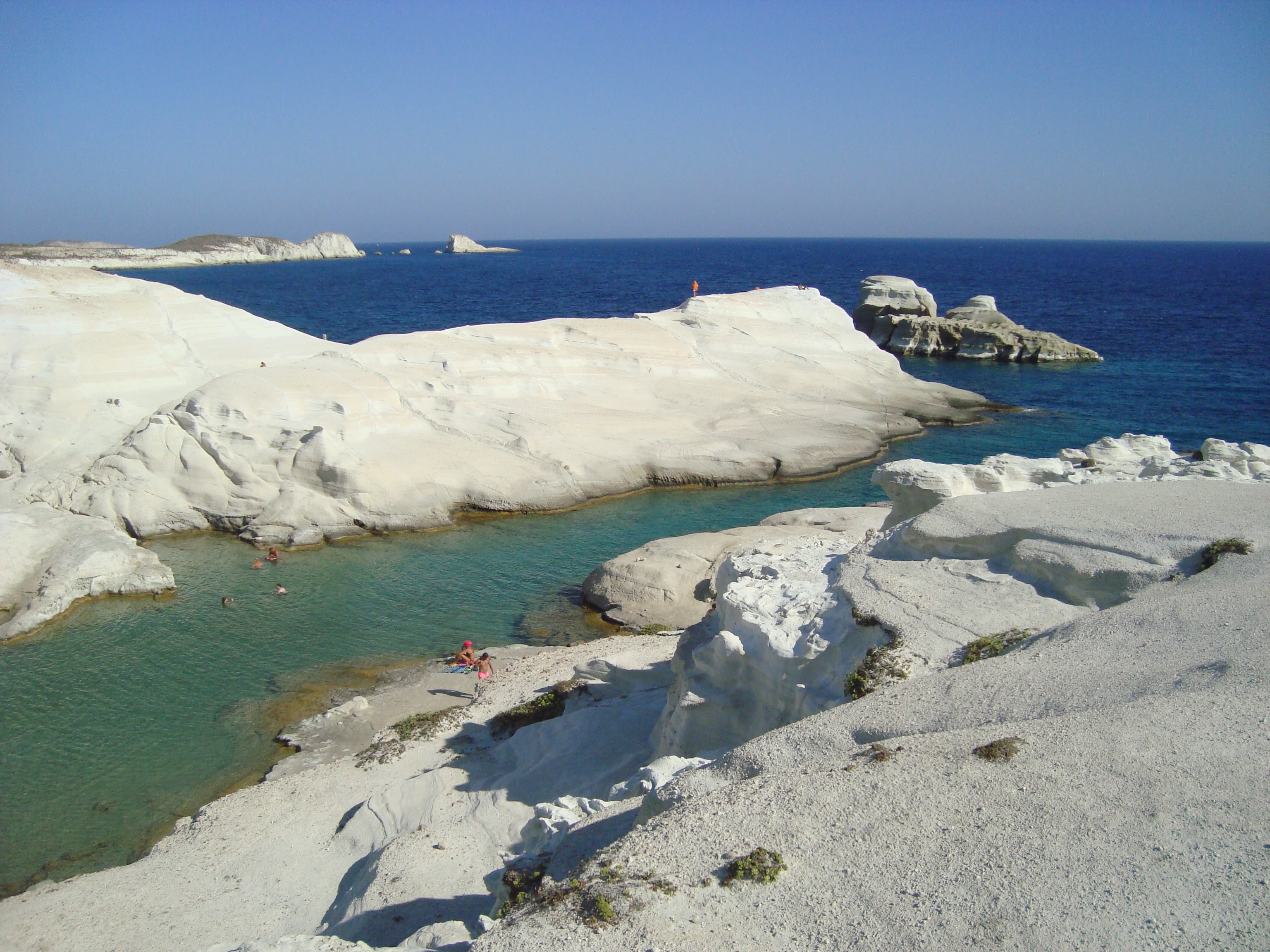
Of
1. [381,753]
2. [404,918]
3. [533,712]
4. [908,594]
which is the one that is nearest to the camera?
[404,918]

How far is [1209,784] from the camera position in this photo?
7074mm

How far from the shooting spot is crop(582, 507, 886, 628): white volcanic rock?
22016 millimetres

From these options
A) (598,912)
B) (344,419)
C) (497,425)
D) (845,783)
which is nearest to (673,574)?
(497,425)

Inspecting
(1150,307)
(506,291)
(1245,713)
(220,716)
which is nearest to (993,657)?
(1245,713)

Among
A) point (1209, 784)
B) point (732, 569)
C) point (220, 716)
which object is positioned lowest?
point (220, 716)

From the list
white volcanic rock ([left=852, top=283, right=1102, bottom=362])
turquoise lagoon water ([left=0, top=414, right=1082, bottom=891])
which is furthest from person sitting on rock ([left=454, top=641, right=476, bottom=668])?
white volcanic rock ([left=852, top=283, right=1102, bottom=362])

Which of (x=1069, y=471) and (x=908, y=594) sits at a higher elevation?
(x=908, y=594)

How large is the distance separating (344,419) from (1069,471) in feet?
70.3

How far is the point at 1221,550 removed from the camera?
11500 millimetres

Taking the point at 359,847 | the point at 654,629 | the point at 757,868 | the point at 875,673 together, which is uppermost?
the point at 757,868

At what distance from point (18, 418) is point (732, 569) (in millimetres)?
24871

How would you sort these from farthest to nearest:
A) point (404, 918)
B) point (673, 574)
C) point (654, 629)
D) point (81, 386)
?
point (81, 386)
point (673, 574)
point (654, 629)
point (404, 918)

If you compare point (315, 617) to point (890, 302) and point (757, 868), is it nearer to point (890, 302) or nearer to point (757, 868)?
point (757, 868)

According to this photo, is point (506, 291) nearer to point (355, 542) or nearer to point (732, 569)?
point (355, 542)
